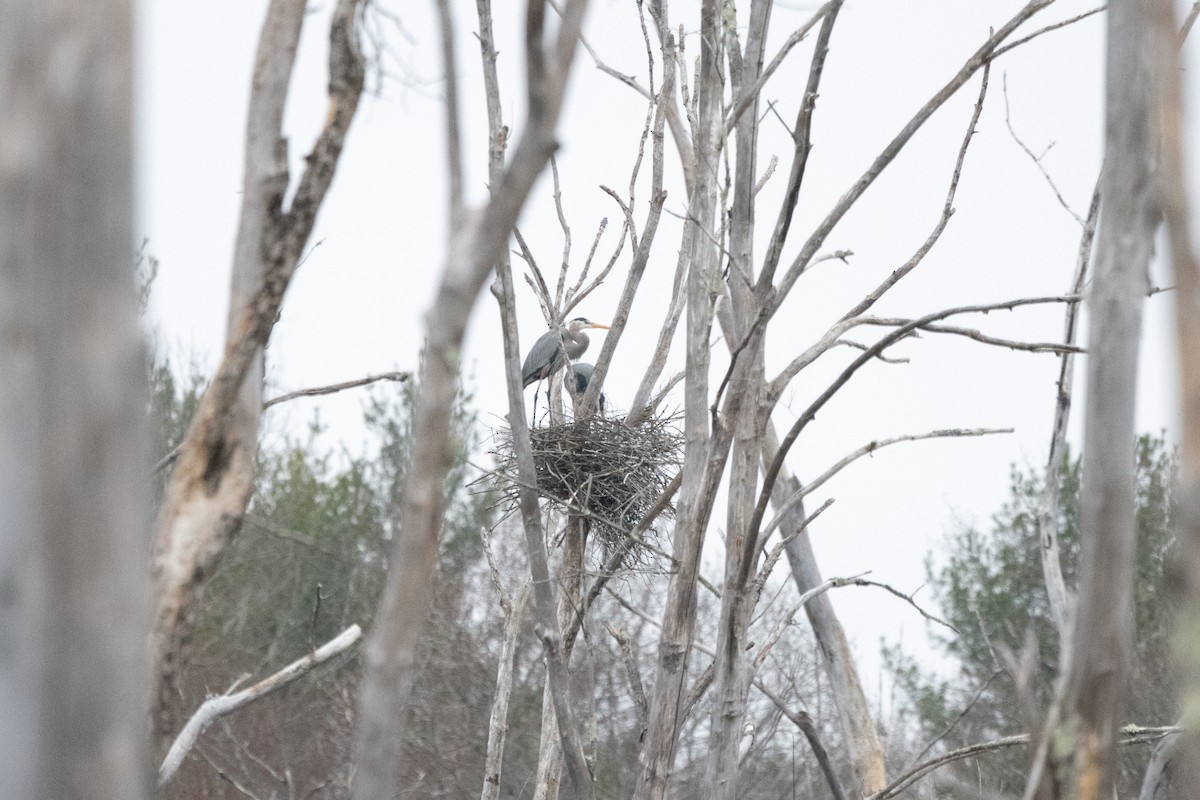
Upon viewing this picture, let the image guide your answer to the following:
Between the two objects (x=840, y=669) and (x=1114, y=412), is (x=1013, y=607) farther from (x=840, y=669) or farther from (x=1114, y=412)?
(x=1114, y=412)

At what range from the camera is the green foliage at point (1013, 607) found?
14688 mm

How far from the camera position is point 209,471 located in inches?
98.5

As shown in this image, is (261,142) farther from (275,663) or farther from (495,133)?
(275,663)

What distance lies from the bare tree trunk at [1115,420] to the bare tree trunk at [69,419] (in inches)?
61.0

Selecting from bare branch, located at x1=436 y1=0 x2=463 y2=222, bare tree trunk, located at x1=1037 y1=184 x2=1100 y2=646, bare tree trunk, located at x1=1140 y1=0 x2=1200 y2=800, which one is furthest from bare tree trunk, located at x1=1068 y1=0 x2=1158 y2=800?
bare tree trunk, located at x1=1037 y1=184 x2=1100 y2=646

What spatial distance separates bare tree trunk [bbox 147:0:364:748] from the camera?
243 cm

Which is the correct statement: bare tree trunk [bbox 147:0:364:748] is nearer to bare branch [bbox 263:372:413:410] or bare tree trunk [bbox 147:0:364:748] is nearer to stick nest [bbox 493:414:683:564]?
bare branch [bbox 263:372:413:410]

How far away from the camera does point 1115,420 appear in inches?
87.1

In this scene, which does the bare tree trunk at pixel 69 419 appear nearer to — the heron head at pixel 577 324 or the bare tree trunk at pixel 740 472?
the bare tree trunk at pixel 740 472

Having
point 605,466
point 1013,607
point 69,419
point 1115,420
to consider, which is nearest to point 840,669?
point 605,466

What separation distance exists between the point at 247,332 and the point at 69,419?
2.77 feet

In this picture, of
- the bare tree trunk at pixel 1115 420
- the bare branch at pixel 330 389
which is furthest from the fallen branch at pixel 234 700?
the bare tree trunk at pixel 1115 420

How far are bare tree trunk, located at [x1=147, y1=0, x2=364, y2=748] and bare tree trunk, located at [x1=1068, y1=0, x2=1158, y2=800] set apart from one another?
1.52 meters

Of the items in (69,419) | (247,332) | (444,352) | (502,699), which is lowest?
(502,699)
